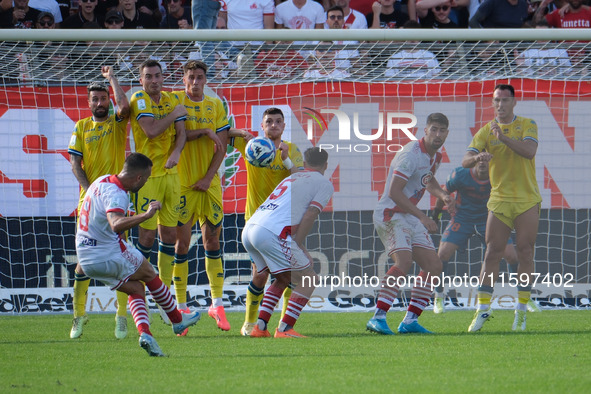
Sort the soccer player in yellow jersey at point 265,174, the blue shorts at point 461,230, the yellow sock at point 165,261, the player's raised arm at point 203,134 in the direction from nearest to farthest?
the soccer player in yellow jersey at point 265,174
the player's raised arm at point 203,134
the yellow sock at point 165,261
the blue shorts at point 461,230

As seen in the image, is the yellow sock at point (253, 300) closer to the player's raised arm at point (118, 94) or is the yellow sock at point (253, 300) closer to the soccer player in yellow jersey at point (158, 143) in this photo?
the soccer player in yellow jersey at point (158, 143)

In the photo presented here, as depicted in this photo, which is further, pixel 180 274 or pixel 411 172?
pixel 180 274

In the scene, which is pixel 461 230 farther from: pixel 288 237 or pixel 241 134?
→ pixel 288 237

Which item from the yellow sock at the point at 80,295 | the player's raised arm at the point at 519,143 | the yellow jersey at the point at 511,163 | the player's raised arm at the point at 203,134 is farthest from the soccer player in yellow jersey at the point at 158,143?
the player's raised arm at the point at 519,143

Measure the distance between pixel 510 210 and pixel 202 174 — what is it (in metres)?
3.00

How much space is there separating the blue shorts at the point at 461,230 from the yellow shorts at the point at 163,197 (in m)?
3.27

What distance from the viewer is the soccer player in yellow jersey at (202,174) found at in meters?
8.64

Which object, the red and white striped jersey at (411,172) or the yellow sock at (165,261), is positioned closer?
the red and white striped jersey at (411,172)

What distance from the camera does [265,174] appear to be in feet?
27.6

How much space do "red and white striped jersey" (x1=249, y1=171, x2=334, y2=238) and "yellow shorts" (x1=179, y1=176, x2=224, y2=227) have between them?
1116 mm

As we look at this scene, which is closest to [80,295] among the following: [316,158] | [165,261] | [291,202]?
[165,261]

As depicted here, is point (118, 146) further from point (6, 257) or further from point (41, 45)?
point (6, 257)

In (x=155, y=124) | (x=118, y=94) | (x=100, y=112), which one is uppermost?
(x=118, y=94)

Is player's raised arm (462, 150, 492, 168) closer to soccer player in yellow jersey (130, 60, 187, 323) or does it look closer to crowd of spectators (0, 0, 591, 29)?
soccer player in yellow jersey (130, 60, 187, 323)
